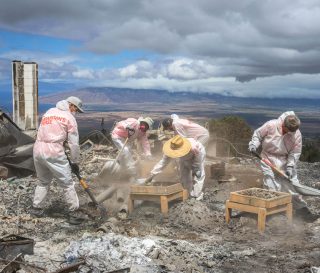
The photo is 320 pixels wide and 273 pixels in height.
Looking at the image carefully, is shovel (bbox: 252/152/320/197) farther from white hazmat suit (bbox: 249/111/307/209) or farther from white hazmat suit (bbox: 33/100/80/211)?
white hazmat suit (bbox: 33/100/80/211)

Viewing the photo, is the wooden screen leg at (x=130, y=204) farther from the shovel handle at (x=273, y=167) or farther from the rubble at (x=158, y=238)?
the shovel handle at (x=273, y=167)

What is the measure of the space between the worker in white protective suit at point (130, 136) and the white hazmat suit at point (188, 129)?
6.22 feet

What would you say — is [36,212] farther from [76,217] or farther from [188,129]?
[188,129]

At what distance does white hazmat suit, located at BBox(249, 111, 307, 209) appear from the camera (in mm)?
8656

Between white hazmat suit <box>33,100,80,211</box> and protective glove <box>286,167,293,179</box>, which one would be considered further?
protective glove <box>286,167,293,179</box>

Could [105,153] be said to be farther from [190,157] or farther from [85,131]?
[190,157]

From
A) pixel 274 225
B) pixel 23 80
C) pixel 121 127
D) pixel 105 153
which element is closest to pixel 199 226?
pixel 274 225

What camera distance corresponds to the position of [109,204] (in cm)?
962

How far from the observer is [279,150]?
8.73 metres

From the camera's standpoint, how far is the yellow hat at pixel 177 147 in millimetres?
9109

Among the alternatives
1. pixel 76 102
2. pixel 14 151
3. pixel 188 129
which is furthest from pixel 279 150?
pixel 14 151

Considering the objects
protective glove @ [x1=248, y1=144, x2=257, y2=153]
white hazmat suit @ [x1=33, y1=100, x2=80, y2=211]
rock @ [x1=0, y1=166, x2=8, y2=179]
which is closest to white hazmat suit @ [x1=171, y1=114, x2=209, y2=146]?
protective glove @ [x1=248, y1=144, x2=257, y2=153]

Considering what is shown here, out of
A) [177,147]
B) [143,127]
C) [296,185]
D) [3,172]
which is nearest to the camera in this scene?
[296,185]

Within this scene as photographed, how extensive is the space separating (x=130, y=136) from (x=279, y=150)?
4.47 metres
